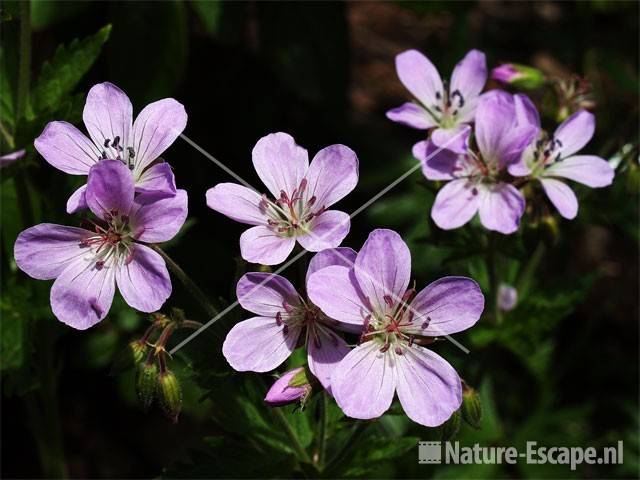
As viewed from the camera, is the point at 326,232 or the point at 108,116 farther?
the point at 108,116

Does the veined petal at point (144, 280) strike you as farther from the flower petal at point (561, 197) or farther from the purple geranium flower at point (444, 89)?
the flower petal at point (561, 197)

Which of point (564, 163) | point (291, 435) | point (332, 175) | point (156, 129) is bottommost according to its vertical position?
point (291, 435)

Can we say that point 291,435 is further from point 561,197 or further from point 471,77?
point 471,77

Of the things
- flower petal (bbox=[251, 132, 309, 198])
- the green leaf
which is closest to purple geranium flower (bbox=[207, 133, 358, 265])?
flower petal (bbox=[251, 132, 309, 198])

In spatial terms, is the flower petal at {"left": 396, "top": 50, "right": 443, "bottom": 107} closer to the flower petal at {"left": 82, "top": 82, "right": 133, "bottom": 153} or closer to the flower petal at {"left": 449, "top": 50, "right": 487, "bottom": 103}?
the flower petal at {"left": 449, "top": 50, "right": 487, "bottom": 103}

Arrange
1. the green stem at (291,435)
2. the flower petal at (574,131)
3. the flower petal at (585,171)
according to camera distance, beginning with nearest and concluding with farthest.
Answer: the green stem at (291,435) → the flower petal at (585,171) → the flower petal at (574,131)

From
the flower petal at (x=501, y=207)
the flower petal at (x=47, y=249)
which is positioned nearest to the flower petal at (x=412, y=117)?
the flower petal at (x=501, y=207)

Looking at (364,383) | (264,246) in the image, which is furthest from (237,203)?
(364,383)
